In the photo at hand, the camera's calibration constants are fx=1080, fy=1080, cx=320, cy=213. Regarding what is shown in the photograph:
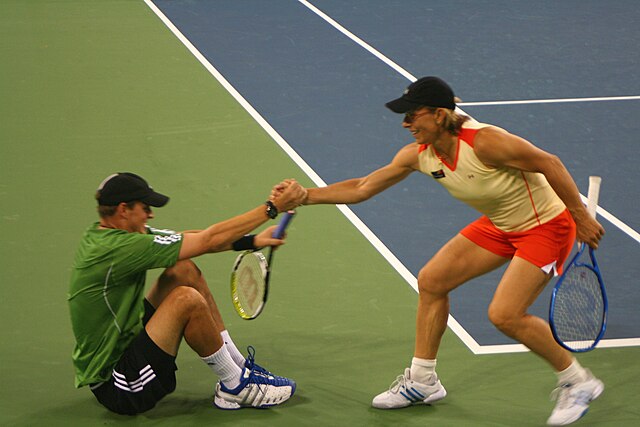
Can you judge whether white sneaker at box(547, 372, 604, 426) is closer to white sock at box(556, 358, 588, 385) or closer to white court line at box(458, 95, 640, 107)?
white sock at box(556, 358, 588, 385)

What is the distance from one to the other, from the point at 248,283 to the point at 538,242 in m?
1.70

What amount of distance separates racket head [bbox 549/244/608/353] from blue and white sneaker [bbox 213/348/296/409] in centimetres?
162

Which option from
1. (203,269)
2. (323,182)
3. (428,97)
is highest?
(428,97)

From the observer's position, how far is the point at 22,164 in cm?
1002

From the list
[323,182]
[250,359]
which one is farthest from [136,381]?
[323,182]

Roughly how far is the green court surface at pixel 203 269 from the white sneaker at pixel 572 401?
0.17 meters

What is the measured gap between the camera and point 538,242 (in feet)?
19.3

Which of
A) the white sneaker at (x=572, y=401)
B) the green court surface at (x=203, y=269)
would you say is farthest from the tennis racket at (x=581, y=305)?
the green court surface at (x=203, y=269)

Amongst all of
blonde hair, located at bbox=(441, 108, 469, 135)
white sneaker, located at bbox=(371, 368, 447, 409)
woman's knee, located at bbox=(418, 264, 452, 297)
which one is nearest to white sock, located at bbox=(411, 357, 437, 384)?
white sneaker, located at bbox=(371, 368, 447, 409)

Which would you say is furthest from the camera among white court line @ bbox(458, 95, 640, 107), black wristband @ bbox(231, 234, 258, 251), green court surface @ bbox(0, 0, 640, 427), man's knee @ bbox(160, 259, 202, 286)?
white court line @ bbox(458, 95, 640, 107)

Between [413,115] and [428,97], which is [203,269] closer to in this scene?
[413,115]

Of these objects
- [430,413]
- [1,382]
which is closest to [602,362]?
[430,413]

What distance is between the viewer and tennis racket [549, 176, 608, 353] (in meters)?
6.04

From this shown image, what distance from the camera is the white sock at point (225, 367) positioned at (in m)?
6.00
